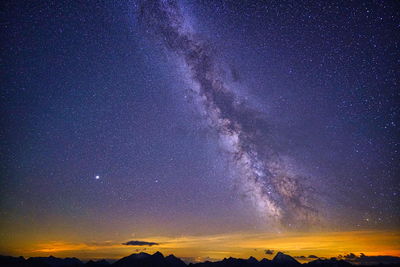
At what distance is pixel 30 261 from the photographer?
176 metres

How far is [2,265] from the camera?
5679 inches

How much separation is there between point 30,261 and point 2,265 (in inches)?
1359

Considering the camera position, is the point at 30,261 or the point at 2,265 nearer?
the point at 2,265
